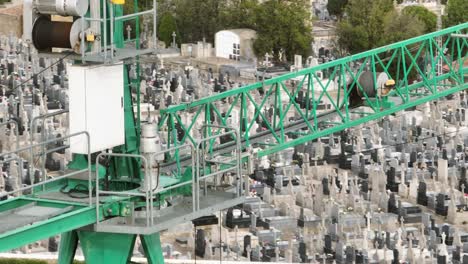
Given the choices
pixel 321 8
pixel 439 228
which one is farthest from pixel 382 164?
pixel 321 8

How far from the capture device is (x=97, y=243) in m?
16.9

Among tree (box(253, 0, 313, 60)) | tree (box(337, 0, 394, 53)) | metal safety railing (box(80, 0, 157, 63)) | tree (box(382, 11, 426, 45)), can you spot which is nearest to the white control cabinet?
metal safety railing (box(80, 0, 157, 63))

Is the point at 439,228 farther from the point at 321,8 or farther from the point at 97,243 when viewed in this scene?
the point at 321,8

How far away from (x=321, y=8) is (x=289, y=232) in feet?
177

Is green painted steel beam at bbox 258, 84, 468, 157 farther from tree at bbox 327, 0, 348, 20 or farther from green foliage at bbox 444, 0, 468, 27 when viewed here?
tree at bbox 327, 0, 348, 20

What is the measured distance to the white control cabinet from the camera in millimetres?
16547

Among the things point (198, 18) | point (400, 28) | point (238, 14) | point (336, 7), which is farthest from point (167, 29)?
point (336, 7)

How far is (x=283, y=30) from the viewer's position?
224 feet

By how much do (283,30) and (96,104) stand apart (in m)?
51.8

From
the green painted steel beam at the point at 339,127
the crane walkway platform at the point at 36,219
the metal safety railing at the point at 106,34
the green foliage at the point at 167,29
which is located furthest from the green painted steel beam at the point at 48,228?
the green foliage at the point at 167,29

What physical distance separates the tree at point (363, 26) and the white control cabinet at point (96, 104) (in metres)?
49.4

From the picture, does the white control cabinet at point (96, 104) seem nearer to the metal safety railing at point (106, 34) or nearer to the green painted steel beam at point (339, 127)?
the metal safety railing at point (106, 34)

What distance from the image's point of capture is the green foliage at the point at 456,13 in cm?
6994

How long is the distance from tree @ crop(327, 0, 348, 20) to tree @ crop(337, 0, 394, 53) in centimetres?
1250
